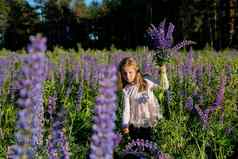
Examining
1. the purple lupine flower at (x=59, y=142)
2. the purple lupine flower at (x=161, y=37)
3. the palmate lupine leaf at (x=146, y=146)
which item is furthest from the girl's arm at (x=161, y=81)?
the purple lupine flower at (x=59, y=142)

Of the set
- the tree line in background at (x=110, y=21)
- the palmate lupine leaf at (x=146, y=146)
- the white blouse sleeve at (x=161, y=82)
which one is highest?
the tree line in background at (x=110, y=21)

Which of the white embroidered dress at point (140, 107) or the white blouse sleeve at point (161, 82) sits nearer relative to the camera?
the white embroidered dress at point (140, 107)

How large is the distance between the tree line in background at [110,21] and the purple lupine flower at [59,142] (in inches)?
749

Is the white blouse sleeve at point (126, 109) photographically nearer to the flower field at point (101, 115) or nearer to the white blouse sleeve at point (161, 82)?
the flower field at point (101, 115)

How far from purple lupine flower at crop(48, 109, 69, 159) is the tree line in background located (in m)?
19.0

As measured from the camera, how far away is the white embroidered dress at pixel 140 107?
5.97 meters

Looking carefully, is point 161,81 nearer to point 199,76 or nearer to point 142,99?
point 142,99

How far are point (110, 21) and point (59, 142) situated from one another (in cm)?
3539

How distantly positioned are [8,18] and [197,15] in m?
16.9

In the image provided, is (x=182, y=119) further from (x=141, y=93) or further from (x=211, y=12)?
(x=211, y=12)

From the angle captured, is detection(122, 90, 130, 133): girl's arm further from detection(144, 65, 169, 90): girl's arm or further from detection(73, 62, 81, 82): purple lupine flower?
detection(73, 62, 81, 82): purple lupine flower

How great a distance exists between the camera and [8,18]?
139 feet

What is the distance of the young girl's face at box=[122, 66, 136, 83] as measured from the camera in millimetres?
5724

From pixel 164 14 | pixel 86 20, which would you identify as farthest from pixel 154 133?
pixel 86 20
